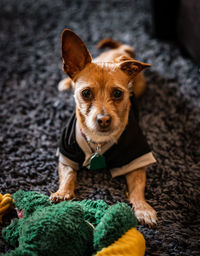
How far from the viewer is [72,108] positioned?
8.69ft

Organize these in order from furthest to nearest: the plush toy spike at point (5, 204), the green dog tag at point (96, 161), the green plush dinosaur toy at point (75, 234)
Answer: the green dog tag at point (96, 161), the plush toy spike at point (5, 204), the green plush dinosaur toy at point (75, 234)

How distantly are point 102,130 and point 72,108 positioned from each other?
39.0 inches

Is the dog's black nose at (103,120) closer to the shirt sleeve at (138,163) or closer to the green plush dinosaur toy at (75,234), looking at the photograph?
the shirt sleeve at (138,163)

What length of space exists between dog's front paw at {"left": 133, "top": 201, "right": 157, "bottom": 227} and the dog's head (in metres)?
0.50

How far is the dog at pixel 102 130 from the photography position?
1.73 meters

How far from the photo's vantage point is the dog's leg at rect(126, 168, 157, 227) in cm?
166

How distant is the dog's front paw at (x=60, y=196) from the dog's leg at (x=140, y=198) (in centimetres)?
43

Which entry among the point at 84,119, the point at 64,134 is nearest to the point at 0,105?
the point at 64,134

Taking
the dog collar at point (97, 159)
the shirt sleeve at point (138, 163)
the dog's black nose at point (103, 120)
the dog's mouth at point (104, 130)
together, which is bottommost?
the shirt sleeve at point (138, 163)

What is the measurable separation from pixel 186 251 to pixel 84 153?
3.03 ft

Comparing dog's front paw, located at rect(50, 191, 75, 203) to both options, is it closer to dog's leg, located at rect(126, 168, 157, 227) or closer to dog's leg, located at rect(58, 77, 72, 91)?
dog's leg, located at rect(126, 168, 157, 227)

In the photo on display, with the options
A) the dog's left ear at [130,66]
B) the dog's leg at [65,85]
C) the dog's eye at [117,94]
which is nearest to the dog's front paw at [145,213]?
the dog's eye at [117,94]

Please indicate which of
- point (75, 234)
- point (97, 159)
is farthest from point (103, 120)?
point (75, 234)

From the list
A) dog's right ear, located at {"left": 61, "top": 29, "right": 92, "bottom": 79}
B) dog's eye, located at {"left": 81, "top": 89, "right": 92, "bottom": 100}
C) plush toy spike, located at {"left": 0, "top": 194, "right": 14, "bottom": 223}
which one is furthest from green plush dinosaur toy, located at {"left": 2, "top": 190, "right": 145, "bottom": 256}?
dog's right ear, located at {"left": 61, "top": 29, "right": 92, "bottom": 79}
